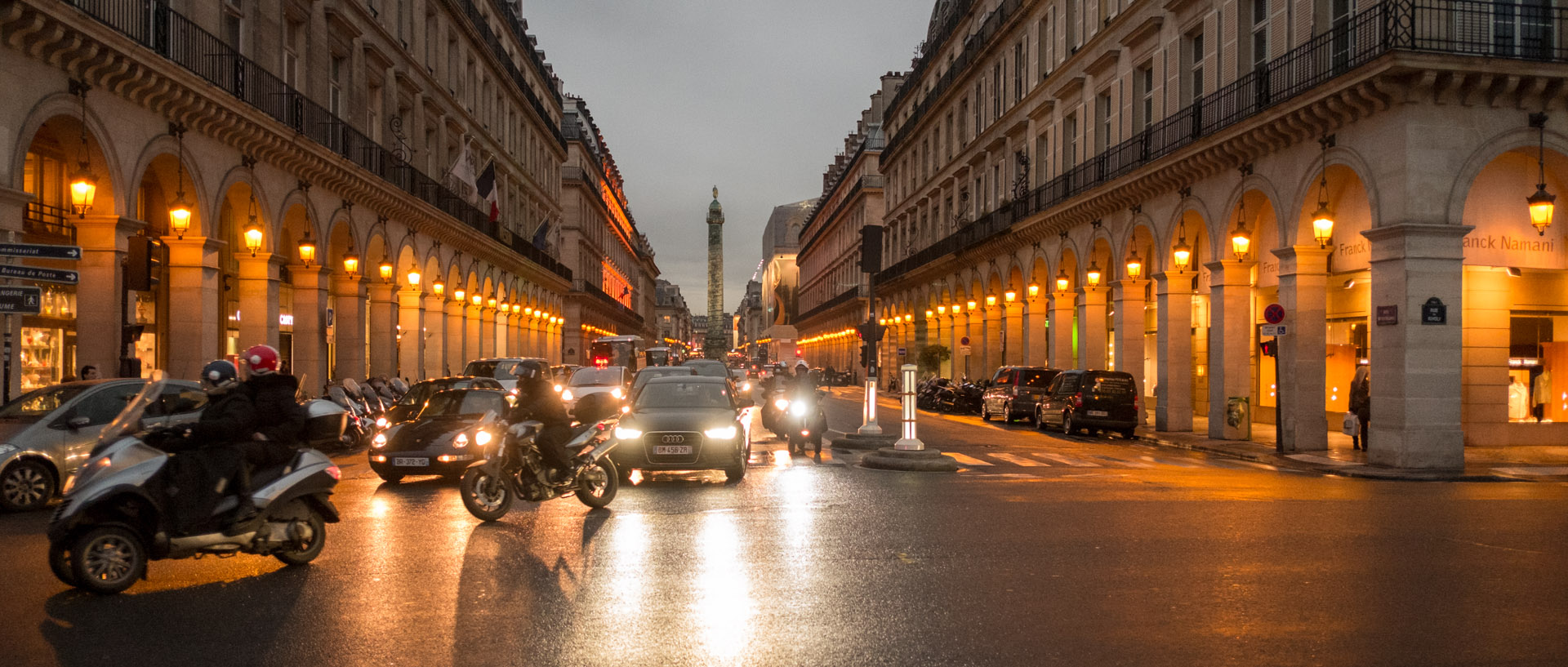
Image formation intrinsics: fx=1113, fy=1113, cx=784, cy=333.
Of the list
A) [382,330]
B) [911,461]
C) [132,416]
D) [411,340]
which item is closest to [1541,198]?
[911,461]

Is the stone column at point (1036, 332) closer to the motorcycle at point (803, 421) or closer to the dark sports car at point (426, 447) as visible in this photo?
the motorcycle at point (803, 421)

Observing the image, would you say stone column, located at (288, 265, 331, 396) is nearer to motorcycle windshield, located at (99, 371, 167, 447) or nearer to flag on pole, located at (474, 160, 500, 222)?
flag on pole, located at (474, 160, 500, 222)

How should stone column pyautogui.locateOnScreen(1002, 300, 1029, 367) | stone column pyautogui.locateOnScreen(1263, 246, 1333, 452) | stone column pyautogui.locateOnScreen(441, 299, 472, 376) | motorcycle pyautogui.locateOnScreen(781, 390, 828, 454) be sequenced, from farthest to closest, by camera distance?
stone column pyautogui.locateOnScreen(1002, 300, 1029, 367) → stone column pyautogui.locateOnScreen(441, 299, 472, 376) → stone column pyautogui.locateOnScreen(1263, 246, 1333, 452) → motorcycle pyautogui.locateOnScreen(781, 390, 828, 454)

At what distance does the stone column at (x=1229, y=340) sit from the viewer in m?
24.5

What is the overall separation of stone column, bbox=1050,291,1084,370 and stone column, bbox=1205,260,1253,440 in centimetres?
1173

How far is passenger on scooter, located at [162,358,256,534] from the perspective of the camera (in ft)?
25.7

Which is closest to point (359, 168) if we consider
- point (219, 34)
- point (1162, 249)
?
point (219, 34)

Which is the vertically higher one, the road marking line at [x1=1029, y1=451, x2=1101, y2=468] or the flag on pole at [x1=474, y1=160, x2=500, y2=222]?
the flag on pole at [x1=474, y1=160, x2=500, y2=222]

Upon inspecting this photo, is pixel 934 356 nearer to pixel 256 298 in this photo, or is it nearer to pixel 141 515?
pixel 256 298

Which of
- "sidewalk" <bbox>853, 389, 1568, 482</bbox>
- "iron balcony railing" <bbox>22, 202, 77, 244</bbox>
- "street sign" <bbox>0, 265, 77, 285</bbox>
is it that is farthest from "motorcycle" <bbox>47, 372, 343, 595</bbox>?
"iron balcony railing" <bbox>22, 202, 77, 244</bbox>

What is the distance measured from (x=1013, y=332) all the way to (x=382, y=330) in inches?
913

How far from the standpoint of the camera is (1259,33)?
78.8 feet

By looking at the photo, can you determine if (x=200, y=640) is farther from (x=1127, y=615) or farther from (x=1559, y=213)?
(x=1559, y=213)

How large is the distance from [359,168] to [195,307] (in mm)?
8419
